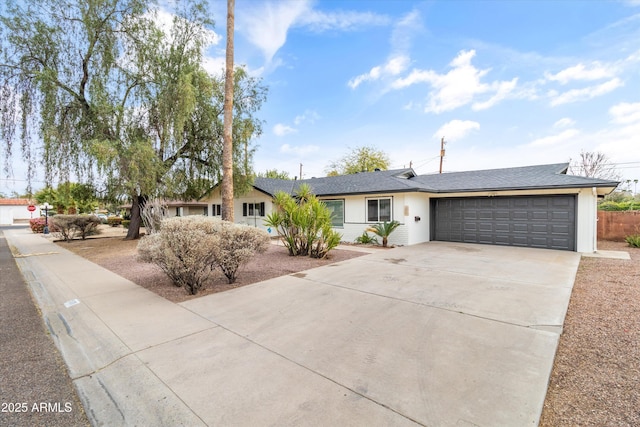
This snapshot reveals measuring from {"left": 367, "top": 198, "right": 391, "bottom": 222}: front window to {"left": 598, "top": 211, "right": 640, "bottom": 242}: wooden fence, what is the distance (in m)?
10.5

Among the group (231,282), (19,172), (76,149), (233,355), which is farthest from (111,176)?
(233,355)

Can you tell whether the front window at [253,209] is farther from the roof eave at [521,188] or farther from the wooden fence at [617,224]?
the wooden fence at [617,224]

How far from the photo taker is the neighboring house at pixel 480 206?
10484 mm

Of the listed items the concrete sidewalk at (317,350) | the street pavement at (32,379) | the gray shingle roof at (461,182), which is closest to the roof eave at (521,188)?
the gray shingle roof at (461,182)

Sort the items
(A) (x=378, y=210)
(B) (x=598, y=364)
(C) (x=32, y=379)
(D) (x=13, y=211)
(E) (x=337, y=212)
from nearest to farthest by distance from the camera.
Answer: (C) (x=32, y=379) < (B) (x=598, y=364) < (A) (x=378, y=210) < (E) (x=337, y=212) < (D) (x=13, y=211)

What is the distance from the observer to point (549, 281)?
20.5 ft

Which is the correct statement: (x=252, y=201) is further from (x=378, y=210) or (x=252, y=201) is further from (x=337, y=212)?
(x=378, y=210)

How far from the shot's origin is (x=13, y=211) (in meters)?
44.9

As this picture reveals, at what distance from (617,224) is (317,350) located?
57.1ft

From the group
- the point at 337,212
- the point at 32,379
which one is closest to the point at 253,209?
→ the point at 337,212

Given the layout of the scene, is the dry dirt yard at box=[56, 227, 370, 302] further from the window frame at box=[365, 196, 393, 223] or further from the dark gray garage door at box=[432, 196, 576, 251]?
the dark gray garage door at box=[432, 196, 576, 251]

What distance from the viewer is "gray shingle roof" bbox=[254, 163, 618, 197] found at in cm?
1050

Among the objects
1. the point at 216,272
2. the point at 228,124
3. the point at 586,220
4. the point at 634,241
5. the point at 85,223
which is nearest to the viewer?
the point at 216,272

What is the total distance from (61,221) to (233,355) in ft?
59.4
